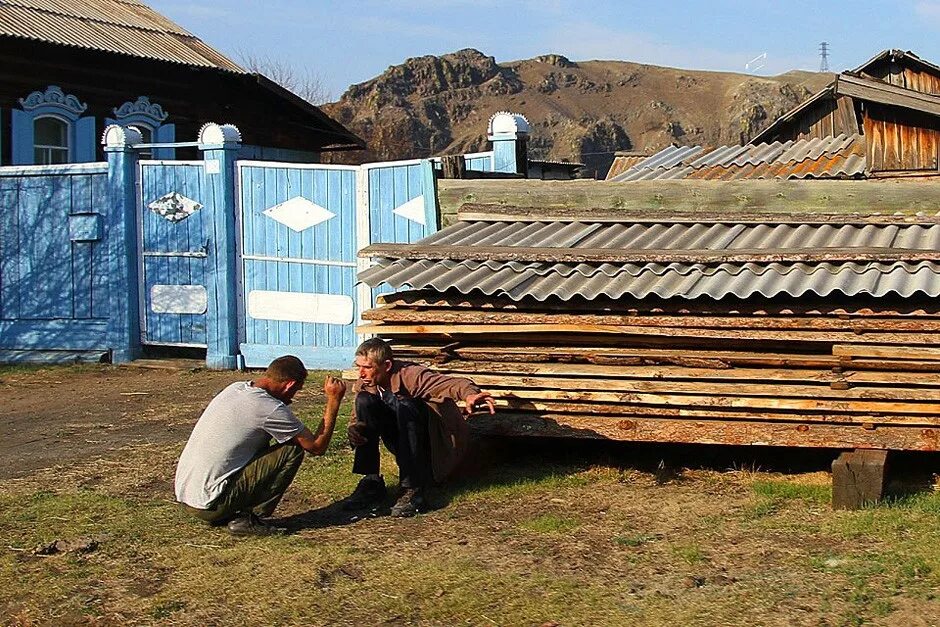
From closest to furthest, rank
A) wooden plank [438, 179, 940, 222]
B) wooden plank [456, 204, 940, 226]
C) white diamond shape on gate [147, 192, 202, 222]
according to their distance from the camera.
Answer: wooden plank [456, 204, 940, 226] → wooden plank [438, 179, 940, 222] → white diamond shape on gate [147, 192, 202, 222]

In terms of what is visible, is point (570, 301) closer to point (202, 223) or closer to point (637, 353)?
point (637, 353)

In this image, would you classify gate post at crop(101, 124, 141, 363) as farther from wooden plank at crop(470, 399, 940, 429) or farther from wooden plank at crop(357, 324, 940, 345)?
wooden plank at crop(470, 399, 940, 429)

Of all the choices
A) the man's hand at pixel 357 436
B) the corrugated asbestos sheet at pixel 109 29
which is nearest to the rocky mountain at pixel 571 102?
the corrugated asbestos sheet at pixel 109 29

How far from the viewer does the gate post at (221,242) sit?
40.4 feet

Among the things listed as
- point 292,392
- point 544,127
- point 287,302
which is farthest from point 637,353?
point 544,127

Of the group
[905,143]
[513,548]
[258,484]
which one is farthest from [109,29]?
[513,548]

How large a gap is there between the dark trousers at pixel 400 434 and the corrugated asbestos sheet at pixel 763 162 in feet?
17.2

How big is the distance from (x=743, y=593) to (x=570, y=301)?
252 centimetres

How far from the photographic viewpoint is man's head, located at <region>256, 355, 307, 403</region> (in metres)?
6.30

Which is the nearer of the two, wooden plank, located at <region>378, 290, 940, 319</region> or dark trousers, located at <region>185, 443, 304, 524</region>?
dark trousers, located at <region>185, 443, 304, 524</region>

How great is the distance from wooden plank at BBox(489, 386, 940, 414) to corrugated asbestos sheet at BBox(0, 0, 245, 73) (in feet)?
34.2

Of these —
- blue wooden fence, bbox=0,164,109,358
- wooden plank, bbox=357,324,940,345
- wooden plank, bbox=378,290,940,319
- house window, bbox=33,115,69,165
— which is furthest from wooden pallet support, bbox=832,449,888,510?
house window, bbox=33,115,69,165

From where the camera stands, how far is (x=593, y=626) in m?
4.87

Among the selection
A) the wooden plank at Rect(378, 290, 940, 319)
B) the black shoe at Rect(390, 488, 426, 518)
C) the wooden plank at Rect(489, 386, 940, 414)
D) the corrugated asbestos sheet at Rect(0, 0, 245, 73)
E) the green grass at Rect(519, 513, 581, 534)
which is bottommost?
the green grass at Rect(519, 513, 581, 534)
